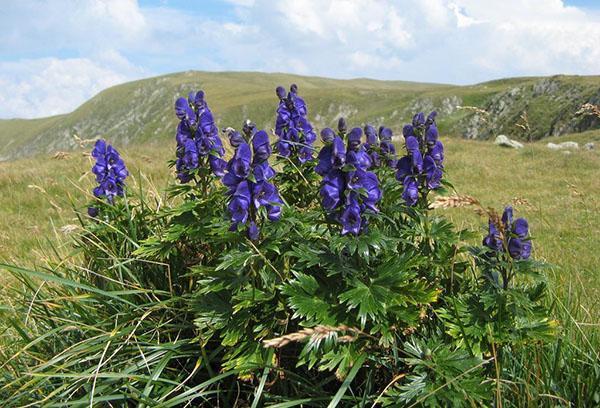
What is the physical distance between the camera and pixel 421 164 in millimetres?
3465

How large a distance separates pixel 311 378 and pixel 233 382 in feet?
1.65

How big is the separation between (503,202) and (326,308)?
38.9 feet

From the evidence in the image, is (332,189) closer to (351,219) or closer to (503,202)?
(351,219)

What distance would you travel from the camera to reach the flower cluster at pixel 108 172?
516cm

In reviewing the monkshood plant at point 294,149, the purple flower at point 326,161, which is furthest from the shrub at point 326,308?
the monkshood plant at point 294,149

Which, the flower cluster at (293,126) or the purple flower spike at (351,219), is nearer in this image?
the purple flower spike at (351,219)

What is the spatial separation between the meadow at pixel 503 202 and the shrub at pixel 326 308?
17.9 inches

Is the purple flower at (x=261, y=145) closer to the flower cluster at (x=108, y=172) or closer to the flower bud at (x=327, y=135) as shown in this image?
the flower bud at (x=327, y=135)

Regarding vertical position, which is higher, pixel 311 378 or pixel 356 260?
pixel 356 260

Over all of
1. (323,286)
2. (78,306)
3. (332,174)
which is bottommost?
(78,306)

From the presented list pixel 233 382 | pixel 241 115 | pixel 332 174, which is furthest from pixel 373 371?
pixel 241 115

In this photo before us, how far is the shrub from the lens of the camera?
286cm

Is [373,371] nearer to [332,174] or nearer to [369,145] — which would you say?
[332,174]

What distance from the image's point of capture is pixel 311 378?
10.9 feet
